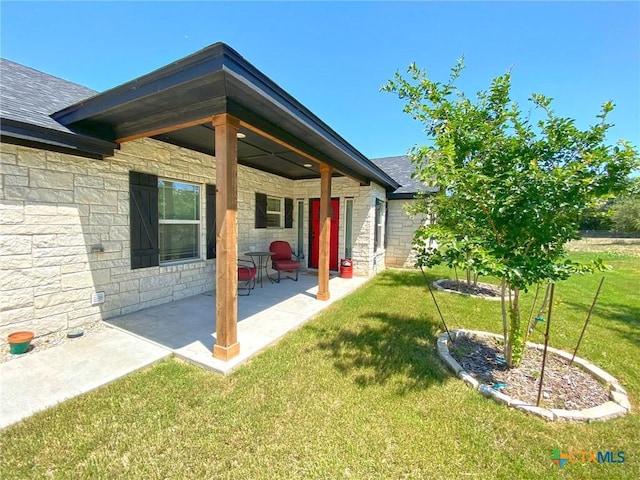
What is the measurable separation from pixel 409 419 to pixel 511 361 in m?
1.51

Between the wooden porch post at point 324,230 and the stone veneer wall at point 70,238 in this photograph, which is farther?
the wooden porch post at point 324,230

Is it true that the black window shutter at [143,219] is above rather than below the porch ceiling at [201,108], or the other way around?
below

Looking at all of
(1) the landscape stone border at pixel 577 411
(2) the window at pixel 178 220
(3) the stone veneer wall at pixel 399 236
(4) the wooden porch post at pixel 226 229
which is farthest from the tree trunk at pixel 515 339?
(3) the stone veneer wall at pixel 399 236

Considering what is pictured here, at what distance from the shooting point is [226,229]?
2.76 meters

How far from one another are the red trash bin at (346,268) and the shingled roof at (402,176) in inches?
113

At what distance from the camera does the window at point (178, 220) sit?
4.61 meters

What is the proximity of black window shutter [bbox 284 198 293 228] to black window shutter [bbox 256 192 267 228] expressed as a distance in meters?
1.00

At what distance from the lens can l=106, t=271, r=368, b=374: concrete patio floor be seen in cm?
309

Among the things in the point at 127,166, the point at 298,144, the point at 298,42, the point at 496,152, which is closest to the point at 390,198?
the point at 298,42

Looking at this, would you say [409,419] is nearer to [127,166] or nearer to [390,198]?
[127,166]

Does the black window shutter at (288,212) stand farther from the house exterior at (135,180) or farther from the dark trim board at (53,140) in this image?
the dark trim board at (53,140)

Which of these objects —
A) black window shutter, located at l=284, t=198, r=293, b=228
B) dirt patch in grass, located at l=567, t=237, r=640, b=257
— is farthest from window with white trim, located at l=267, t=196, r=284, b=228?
dirt patch in grass, located at l=567, t=237, r=640, b=257

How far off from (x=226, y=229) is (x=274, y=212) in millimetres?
4899

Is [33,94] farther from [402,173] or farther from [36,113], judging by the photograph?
[402,173]
